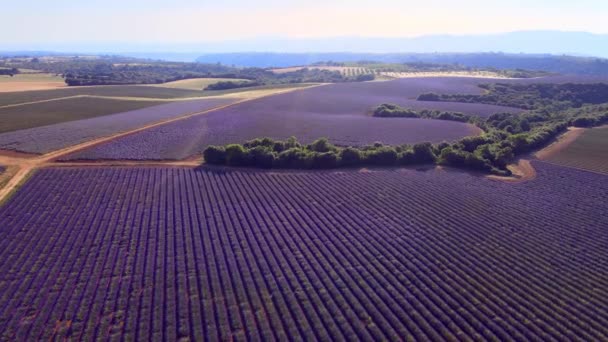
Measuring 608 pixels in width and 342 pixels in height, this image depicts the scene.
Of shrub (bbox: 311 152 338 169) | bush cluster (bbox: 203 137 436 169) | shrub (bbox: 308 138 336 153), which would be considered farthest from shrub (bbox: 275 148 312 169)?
shrub (bbox: 308 138 336 153)

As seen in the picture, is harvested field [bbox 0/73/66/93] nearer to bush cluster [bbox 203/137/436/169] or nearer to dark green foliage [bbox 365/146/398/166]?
bush cluster [bbox 203/137/436/169]

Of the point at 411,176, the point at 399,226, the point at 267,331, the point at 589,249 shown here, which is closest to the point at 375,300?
the point at 267,331

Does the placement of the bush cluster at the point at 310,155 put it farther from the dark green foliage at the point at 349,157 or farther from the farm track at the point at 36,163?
the farm track at the point at 36,163

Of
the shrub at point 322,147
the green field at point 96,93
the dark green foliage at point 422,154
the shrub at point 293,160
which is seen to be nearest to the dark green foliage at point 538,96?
the dark green foliage at point 422,154

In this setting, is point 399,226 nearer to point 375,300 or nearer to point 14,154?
point 375,300

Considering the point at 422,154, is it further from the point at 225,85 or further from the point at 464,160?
the point at 225,85

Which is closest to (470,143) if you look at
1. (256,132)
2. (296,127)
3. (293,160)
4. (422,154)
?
(422,154)
